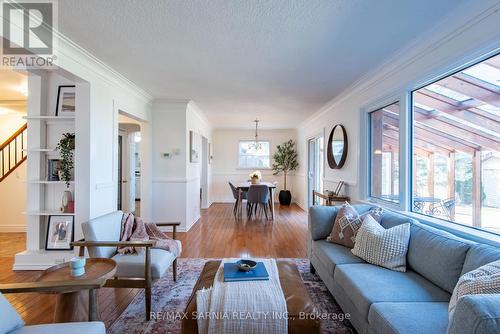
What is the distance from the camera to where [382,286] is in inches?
66.4

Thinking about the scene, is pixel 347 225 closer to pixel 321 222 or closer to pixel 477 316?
pixel 321 222

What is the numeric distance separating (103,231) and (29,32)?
5.92 ft

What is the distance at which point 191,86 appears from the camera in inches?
153

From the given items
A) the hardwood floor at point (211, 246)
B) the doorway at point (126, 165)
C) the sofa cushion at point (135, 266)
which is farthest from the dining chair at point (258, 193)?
→ the sofa cushion at point (135, 266)

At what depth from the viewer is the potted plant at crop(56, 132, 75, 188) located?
2953mm

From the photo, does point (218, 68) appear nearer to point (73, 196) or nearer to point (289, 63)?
point (289, 63)

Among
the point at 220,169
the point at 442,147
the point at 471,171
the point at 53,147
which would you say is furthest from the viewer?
the point at 220,169

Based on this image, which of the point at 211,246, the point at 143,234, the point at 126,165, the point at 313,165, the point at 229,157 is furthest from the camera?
the point at 229,157

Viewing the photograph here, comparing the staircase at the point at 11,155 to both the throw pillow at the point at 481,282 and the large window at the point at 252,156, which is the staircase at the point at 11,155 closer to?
the large window at the point at 252,156

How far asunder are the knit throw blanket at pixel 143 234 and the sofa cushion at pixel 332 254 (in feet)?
4.80

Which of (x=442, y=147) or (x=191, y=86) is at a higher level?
(x=191, y=86)

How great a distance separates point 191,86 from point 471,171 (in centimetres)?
347

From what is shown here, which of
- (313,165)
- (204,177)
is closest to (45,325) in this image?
(204,177)

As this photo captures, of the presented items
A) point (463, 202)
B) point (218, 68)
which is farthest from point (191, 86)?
point (463, 202)
